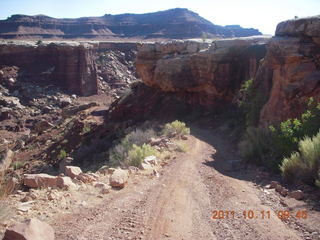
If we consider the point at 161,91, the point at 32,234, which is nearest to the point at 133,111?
the point at 161,91

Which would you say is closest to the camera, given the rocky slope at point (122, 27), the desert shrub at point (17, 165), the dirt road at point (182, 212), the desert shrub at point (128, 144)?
the dirt road at point (182, 212)

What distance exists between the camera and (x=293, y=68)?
948 cm

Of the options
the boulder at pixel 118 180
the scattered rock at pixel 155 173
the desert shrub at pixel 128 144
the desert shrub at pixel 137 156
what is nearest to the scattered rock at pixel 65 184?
the boulder at pixel 118 180

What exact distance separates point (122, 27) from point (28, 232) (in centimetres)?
10274

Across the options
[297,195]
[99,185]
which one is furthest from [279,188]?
[99,185]

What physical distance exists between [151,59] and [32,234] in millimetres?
17999

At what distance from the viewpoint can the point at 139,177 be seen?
6938mm

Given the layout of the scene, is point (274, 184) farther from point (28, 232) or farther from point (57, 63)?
point (57, 63)

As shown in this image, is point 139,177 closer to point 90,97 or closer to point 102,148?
point 102,148

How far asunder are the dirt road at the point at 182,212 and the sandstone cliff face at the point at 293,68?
287cm

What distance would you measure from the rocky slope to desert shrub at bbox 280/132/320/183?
81893 mm

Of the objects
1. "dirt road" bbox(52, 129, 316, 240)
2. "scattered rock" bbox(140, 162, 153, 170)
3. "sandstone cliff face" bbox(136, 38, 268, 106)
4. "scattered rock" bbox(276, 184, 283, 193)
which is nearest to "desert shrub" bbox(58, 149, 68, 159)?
"sandstone cliff face" bbox(136, 38, 268, 106)

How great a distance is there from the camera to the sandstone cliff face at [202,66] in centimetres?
1661

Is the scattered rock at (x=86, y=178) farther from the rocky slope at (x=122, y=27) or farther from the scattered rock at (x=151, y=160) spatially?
the rocky slope at (x=122, y=27)
